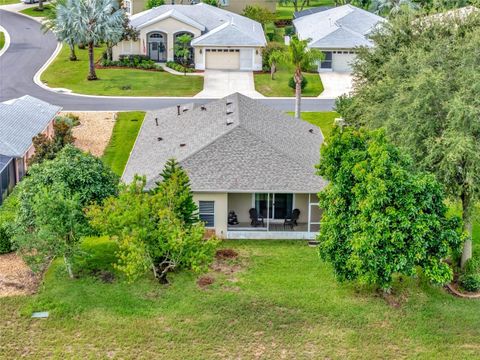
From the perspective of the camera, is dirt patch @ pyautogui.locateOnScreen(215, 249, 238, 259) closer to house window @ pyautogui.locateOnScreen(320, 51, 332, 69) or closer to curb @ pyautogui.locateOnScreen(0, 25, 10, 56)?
house window @ pyautogui.locateOnScreen(320, 51, 332, 69)

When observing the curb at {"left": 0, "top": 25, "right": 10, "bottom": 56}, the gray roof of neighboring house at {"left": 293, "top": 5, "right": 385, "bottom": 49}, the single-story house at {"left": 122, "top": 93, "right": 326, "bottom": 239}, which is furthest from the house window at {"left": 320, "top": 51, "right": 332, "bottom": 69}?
the curb at {"left": 0, "top": 25, "right": 10, "bottom": 56}

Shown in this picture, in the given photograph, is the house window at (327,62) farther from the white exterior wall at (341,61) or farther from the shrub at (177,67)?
the shrub at (177,67)

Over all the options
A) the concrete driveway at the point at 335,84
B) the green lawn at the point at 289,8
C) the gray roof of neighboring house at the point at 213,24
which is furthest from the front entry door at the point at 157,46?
the green lawn at the point at 289,8

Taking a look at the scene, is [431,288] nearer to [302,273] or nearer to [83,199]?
[302,273]

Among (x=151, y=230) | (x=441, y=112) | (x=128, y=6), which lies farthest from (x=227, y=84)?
(x=151, y=230)

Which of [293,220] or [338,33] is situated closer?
[293,220]

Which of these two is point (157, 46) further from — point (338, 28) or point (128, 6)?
point (128, 6)

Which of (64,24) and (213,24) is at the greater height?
(213,24)

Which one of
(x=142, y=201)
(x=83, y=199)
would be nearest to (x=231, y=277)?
(x=142, y=201)
